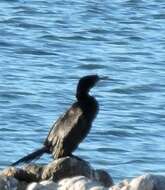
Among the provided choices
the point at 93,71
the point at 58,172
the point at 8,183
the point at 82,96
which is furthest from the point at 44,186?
the point at 93,71

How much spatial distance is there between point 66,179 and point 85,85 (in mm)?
1473

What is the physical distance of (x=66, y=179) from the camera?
8781mm

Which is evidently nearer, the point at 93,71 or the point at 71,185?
the point at 71,185

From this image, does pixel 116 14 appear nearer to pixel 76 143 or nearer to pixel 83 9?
pixel 83 9

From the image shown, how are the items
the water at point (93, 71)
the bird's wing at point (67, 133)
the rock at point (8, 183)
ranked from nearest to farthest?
the rock at point (8, 183), the bird's wing at point (67, 133), the water at point (93, 71)

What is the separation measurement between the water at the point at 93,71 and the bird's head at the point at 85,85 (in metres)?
2.98

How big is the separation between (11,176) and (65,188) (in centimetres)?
55

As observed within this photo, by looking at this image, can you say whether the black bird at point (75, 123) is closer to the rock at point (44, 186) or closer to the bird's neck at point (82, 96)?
the bird's neck at point (82, 96)

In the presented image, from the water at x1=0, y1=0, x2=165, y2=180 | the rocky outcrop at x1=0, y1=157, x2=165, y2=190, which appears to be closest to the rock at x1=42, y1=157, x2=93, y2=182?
the rocky outcrop at x1=0, y1=157, x2=165, y2=190

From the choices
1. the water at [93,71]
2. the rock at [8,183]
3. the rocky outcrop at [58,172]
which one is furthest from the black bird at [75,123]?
the water at [93,71]

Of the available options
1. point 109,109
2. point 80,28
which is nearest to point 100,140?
point 109,109

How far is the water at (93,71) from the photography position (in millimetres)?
14250

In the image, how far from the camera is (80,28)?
23.1 m

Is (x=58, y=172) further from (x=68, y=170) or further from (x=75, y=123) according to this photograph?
(x=75, y=123)
